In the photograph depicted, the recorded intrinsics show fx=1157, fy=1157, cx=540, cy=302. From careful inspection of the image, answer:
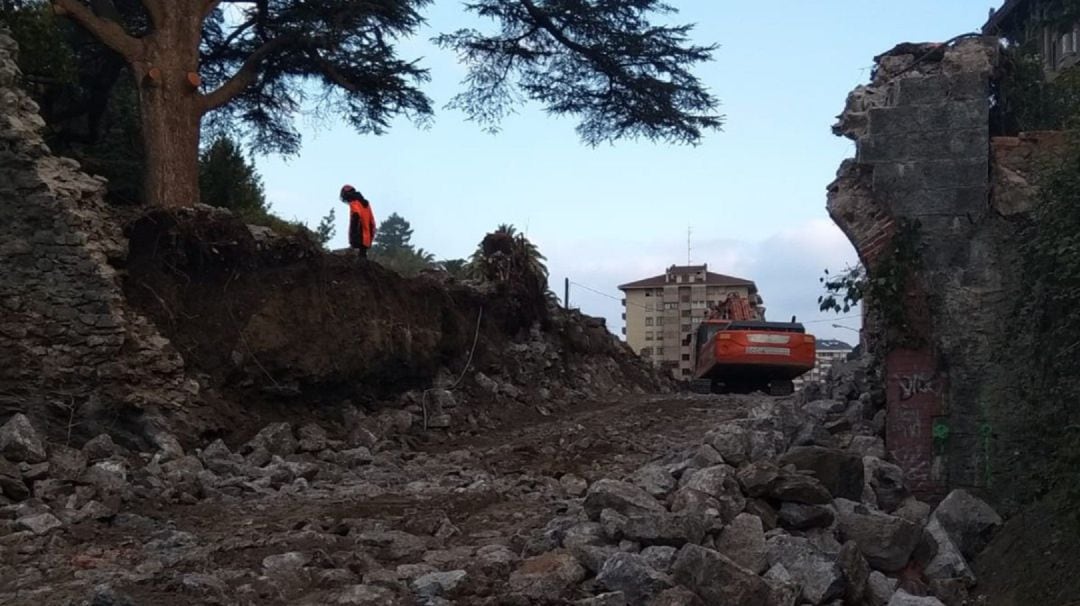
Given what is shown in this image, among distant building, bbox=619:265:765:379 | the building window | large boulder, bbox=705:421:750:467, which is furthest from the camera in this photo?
distant building, bbox=619:265:765:379

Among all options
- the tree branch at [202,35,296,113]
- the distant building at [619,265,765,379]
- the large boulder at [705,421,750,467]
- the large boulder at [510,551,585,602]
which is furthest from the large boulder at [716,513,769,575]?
the distant building at [619,265,765,379]

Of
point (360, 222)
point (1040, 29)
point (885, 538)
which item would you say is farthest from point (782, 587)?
point (1040, 29)

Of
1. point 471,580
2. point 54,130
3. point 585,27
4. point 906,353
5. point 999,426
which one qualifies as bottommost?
point 471,580

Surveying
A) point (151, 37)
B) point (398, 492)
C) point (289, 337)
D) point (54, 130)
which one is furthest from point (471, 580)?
point (54, 130)

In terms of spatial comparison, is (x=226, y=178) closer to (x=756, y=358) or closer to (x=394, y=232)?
(x=756, y=358)

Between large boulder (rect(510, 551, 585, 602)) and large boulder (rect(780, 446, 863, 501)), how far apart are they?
2357 millimetres

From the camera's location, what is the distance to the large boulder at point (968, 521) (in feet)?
26.7

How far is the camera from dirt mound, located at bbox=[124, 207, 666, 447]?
11.2 m

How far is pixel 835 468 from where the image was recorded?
329 inches

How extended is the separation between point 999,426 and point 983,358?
525mm

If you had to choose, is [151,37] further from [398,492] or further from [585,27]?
[398,492]

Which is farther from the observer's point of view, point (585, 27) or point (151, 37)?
point (585, 27)

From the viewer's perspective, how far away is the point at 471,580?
21.3 feet

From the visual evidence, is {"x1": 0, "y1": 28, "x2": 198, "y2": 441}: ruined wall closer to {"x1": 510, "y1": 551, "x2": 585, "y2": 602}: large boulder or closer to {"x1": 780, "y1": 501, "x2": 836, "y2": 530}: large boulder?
{"x1": 510, "y1": 551, "x2": 585, "y2": 602}: large boulder
